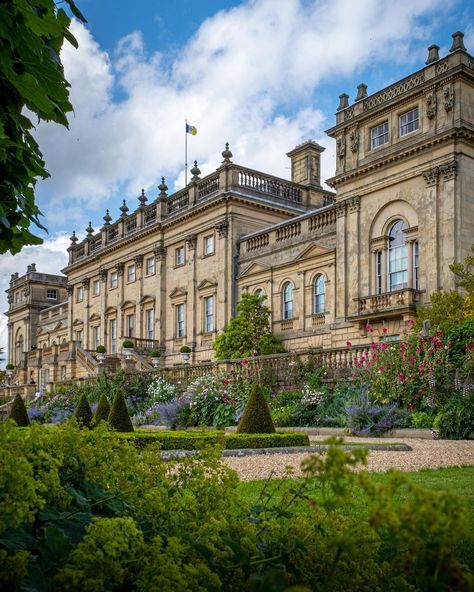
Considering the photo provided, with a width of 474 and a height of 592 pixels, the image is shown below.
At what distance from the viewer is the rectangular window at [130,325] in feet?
132

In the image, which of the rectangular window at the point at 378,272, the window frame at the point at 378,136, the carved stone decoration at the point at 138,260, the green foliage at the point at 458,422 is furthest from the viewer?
the carved stone decoration at the point at 138,260

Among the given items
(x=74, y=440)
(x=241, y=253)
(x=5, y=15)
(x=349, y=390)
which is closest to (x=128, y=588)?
(x=74, y=440)

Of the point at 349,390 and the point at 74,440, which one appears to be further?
the point at 349,390

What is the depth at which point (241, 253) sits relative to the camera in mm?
32406

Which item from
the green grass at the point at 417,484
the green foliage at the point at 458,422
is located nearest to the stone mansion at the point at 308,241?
the green foliage at the point at 458,422

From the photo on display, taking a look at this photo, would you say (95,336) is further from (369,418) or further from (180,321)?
(369,418)

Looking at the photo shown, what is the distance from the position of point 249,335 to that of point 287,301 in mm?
2462

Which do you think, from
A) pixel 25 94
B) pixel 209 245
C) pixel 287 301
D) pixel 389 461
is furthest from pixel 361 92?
pixel 25 94

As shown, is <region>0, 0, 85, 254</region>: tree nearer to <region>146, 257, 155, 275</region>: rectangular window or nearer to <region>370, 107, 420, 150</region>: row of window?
<region>370, 107, 420, 150</region>: row of window

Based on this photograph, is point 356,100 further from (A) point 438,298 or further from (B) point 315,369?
(B) point 315,369

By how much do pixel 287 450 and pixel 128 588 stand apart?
8.47 metres

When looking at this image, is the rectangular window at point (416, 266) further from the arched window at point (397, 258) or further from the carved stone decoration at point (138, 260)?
the carved stone decoration at point (138, 260)

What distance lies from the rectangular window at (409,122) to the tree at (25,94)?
2068 centimetres

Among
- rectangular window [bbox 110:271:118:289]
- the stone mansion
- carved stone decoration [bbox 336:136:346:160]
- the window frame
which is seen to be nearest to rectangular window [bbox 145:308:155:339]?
the stone mansion
